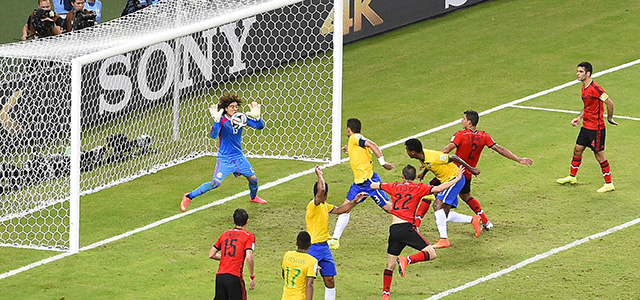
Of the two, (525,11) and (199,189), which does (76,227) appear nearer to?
(199,189)

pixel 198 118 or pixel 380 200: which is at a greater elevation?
pixel 198 118

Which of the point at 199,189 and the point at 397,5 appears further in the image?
the point at 397,5

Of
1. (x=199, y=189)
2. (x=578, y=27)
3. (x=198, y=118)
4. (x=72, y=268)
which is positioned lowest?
(x=72, y=268)

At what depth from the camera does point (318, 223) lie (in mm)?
11320

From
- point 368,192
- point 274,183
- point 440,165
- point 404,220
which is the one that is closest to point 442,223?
point 440,165

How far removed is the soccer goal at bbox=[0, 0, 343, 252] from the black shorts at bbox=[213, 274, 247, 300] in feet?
11.3

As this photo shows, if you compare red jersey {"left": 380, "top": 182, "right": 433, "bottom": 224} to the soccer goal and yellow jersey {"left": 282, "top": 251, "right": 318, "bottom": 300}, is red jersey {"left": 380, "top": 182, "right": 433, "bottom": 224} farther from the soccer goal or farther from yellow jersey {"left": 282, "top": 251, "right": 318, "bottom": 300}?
the soccer goal

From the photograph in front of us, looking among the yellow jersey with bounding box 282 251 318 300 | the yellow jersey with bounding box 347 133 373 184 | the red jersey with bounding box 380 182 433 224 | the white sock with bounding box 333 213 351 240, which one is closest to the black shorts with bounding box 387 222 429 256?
the red jersey with bounding box 380 182 433 224

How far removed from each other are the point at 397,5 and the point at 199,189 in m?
11.1

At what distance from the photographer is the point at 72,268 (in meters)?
12.8

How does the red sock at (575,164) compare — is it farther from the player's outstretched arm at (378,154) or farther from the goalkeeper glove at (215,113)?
the goalkeeper glove at (215,113)

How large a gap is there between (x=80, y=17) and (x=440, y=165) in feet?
24.3

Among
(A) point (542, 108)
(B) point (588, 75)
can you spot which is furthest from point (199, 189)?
(A) point (542, 108)

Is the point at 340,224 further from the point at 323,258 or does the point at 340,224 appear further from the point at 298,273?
the point at 298,273
